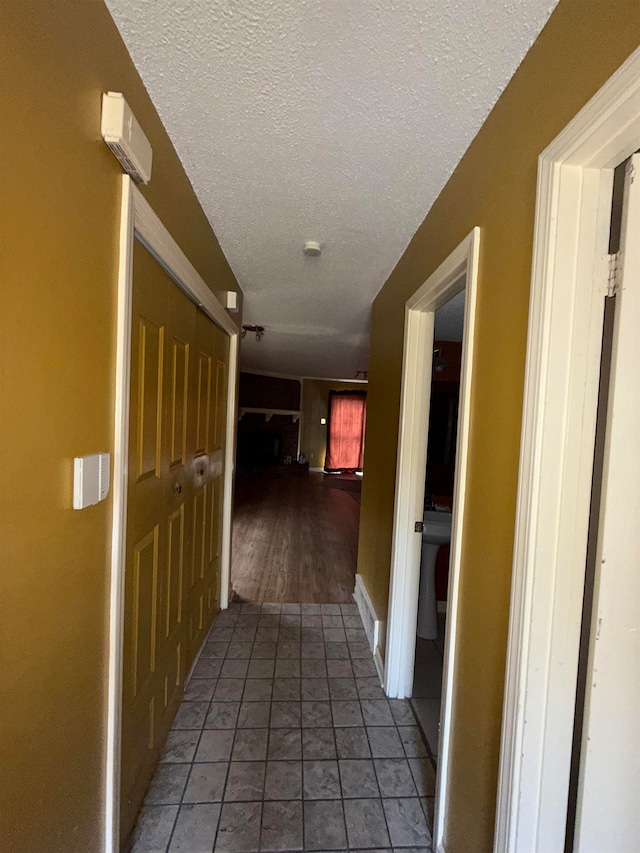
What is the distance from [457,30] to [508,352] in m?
0.72

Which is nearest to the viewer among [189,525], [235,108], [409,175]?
[235,108]

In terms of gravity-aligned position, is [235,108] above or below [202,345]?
above

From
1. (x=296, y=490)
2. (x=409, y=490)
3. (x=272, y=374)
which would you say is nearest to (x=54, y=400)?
(x=409, y=490)

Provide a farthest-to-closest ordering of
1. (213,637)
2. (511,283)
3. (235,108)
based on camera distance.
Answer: (213,637) → (235,108) → (511,283)

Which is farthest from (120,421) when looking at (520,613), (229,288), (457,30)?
(229,288)

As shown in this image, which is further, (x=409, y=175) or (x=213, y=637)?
(x=213, y=637)

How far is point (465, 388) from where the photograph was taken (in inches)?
46.8

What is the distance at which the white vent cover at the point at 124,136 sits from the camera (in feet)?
2.84

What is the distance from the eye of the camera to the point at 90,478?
34.3 inches

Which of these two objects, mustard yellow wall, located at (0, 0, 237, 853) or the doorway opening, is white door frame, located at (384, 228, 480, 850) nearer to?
the doorway opening

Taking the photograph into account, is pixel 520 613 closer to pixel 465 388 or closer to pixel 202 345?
pixel 465 388

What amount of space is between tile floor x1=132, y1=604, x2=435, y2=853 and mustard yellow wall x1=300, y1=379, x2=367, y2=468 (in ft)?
26.9

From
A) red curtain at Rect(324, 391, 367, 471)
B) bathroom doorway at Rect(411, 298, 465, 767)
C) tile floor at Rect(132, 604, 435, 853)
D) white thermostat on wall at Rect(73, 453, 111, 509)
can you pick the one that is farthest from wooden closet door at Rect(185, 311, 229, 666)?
red curtain at Rect(324, 391, 367, 471)

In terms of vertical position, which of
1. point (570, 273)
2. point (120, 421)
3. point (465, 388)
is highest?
point (570, 273)
